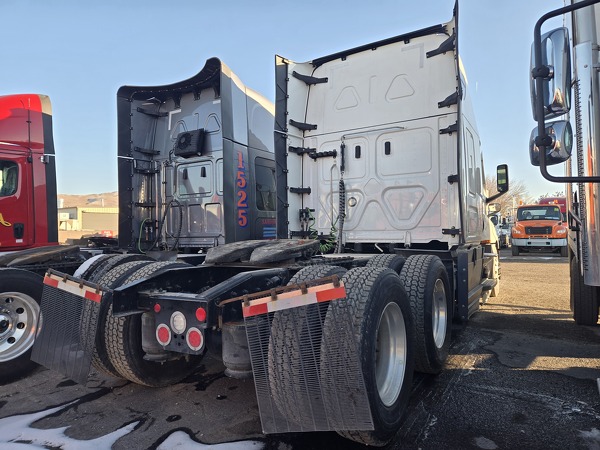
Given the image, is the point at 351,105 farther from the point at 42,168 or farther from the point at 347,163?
the point at 42,168

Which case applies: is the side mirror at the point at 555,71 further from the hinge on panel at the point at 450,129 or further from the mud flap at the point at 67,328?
the mud flap at the point at 67,328

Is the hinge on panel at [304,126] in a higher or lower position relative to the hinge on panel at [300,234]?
higher

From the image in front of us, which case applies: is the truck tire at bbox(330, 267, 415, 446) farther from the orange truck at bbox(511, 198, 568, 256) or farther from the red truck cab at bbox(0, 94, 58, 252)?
the orange truck at bbox(511, 198, 568, 256)

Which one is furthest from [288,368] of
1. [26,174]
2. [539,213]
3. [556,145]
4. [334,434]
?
[539,213]

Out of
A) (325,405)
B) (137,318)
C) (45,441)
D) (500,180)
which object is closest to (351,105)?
(500,180)

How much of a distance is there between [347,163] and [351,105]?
0.84 m

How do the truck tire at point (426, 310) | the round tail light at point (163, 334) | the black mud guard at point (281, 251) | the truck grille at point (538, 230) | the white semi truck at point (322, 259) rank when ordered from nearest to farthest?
the white semi truck at point (322, 259)
the round tail light at point (163, 334)
the black mud guard at point (281, 251)
the truck tire at point (426, 310)
the truck grille at point (538, 230)

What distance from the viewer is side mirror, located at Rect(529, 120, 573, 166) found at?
2.39 metres

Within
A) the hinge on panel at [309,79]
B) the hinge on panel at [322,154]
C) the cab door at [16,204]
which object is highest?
the hinge on panel at [309,79]

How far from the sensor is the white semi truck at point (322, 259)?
2375mm

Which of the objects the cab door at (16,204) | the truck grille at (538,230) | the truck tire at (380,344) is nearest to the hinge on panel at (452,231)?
the truck tire at (380,344)

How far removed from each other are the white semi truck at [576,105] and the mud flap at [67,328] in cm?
307

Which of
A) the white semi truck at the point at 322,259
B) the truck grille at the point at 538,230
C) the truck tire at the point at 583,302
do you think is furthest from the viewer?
the truck grille at the point at 538,230

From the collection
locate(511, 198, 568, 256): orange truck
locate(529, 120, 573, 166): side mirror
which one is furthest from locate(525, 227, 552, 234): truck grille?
locate(529, 120, 573, 166): side mirror
